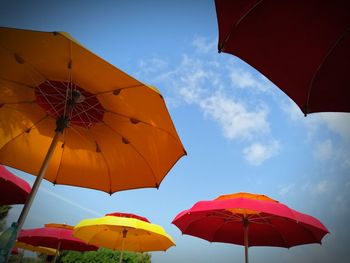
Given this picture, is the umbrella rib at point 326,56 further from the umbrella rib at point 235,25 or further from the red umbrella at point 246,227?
the red umbrella at point 246,227

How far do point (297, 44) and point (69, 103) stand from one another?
305 centimetres

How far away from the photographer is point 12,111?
166 inches

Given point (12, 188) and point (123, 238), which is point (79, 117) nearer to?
point (12, 188)

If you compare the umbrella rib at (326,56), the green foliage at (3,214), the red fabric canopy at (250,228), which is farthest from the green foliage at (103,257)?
the umbrella rib at (326,56)

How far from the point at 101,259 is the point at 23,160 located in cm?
1519

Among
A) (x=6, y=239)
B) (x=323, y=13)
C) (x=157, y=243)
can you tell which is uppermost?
(x=323, y=13)

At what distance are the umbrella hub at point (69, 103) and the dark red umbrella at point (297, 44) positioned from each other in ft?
6.92

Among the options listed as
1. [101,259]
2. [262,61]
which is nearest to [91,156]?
[262,61]

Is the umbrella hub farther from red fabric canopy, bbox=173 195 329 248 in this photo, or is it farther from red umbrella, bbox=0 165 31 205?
red fabric canopy, bbox=173 195 329 248

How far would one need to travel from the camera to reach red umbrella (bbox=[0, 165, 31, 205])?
4.84 meters

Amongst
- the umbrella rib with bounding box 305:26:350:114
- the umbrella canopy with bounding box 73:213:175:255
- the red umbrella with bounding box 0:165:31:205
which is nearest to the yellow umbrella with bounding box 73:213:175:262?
the umbrella canopy with bounding box 73:213:175:255

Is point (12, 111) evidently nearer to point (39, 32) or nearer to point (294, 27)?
point (39, 32)

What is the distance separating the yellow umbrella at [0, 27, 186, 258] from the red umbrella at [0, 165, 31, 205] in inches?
18.0

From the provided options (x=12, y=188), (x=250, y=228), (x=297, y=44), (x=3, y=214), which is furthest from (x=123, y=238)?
(x=3, y=214)
